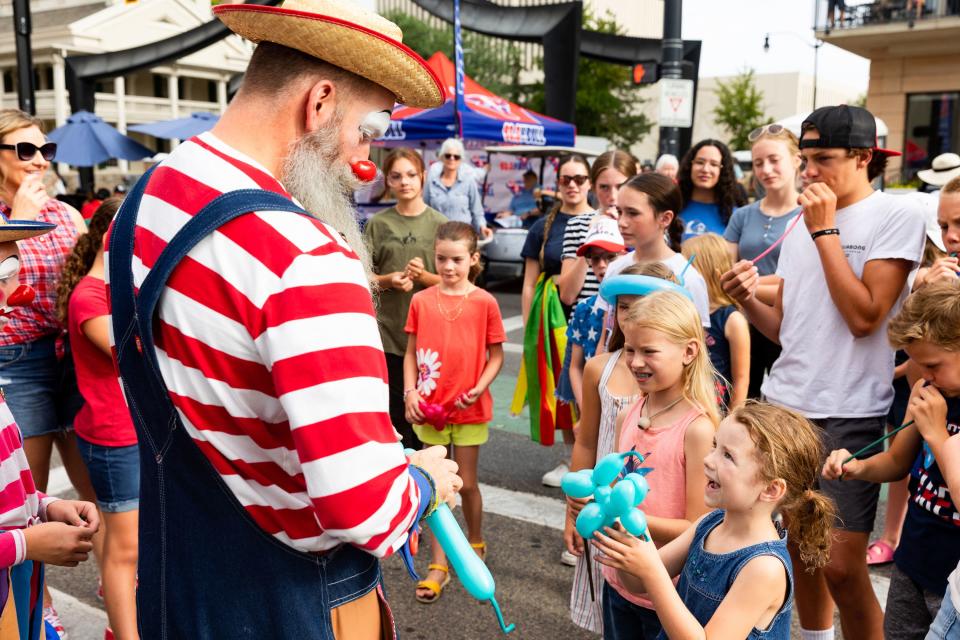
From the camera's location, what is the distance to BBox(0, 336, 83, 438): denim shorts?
11.7 ft

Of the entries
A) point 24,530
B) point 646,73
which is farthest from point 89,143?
point 24,530

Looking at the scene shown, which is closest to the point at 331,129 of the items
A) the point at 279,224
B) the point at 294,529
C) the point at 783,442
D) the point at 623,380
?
the point at 279,224

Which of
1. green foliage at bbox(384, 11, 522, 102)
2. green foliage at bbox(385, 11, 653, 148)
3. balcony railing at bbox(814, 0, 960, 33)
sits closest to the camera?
balcony railing at bbox(814, 0, 960, 33)

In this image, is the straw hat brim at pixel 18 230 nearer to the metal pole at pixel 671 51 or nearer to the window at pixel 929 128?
the metal pole at pixel 671 51

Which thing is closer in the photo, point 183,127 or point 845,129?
point 845,129

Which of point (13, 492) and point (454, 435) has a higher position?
point (13, 492)

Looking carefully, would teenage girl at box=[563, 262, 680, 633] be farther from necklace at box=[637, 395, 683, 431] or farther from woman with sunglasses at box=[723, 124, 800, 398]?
woman with sunglasses at box=[723, 124, 800, 398]

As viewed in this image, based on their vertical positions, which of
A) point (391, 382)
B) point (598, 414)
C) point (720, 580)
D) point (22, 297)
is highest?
point (22, 297)

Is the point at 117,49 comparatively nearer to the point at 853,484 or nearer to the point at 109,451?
the point at 109,451

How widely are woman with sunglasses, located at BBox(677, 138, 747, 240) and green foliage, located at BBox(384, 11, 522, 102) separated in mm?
42507

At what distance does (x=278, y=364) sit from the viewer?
1.36m

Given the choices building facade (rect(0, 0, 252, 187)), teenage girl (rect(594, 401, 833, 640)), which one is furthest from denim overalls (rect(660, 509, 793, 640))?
building facade (rect(0, 0, 252, 187))

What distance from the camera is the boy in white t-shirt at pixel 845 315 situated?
289 centimetres

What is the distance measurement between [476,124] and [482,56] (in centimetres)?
4095
